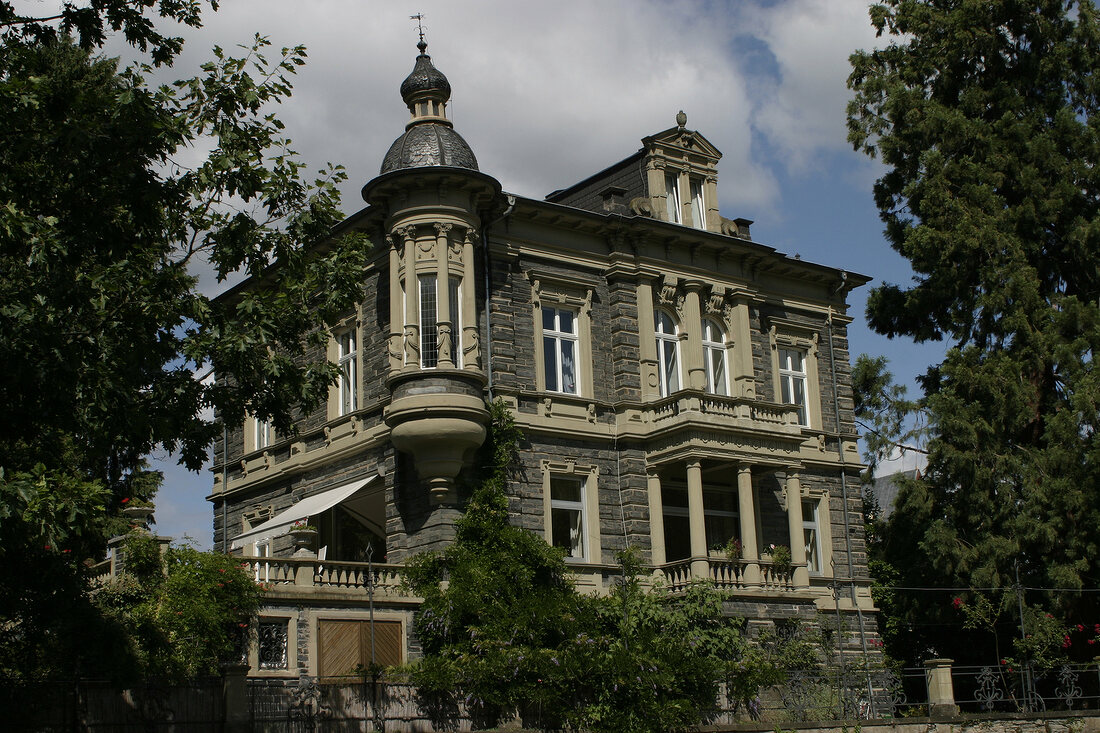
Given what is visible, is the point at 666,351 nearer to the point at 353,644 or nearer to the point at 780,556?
the point at 780,556

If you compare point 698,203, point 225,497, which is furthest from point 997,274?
point 225,497

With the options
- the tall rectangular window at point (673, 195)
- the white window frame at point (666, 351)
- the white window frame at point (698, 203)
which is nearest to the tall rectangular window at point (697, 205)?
the white window frame at point (698, 203)

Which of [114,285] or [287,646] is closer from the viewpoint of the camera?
[114,285]

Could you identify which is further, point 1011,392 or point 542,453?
point 1011,392

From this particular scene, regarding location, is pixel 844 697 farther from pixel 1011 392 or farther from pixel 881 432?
pixel 881 432

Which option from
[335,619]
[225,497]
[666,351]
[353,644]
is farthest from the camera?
[225,497]

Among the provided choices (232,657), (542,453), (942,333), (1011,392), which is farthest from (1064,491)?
(232,657)

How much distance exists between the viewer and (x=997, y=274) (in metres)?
32.9

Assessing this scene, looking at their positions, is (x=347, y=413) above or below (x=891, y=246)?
below

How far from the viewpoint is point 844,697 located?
26.4 m

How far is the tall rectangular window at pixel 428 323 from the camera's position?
90.7ft

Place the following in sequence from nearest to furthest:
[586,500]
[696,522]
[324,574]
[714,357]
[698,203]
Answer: [324,574] < [696,522] < [586,500] < [714,357] < [698,203]

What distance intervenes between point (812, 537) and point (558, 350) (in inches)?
343

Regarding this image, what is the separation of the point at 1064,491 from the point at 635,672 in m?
13.3
